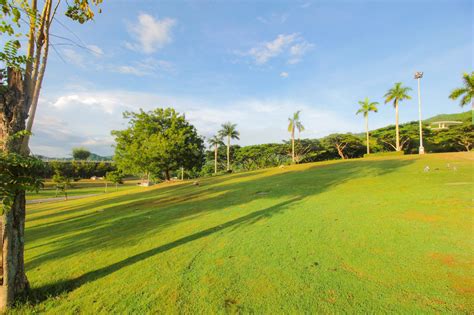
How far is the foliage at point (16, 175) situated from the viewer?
313 cm

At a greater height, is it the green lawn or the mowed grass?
the mowed grass

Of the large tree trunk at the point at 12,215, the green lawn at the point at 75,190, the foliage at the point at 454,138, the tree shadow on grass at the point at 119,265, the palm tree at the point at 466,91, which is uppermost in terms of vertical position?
the palm tree at the point at 466,91

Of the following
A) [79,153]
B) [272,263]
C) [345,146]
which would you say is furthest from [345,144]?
[79,153]

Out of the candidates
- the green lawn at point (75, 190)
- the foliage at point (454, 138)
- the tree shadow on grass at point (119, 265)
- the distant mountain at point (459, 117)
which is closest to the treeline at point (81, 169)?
the green lawn at point (75, 190)

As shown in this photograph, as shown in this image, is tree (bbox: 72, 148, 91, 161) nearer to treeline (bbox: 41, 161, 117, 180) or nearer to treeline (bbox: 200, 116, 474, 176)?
treeline (bbox: 41, 161, 117, 180)

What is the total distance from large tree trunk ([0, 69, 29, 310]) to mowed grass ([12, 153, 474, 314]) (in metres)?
0.33

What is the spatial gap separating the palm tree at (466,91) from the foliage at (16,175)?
3427 cm

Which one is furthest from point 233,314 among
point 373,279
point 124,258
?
point 124,258

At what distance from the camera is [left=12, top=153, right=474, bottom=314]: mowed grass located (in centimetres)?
329

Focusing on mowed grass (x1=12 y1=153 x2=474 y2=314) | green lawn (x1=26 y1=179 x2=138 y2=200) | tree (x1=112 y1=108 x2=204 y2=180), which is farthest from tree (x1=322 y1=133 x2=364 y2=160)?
green lawn (x1=26 y1=179 x2=138 y2=200)

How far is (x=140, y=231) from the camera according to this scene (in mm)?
7254

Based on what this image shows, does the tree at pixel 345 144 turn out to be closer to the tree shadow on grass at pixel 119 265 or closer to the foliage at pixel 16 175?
the tree shadow on grass at pixel 119 265

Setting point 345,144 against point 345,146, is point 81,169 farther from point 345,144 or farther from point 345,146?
point 345,146

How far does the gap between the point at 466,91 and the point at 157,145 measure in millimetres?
34544
